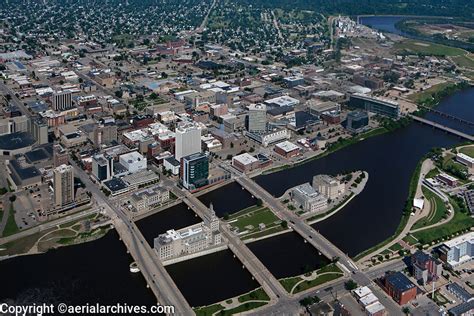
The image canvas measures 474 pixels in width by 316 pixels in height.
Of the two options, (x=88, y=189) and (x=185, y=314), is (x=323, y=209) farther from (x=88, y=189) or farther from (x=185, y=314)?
(x=88, y=189)

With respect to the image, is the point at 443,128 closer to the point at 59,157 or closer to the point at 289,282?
the point at 289,282

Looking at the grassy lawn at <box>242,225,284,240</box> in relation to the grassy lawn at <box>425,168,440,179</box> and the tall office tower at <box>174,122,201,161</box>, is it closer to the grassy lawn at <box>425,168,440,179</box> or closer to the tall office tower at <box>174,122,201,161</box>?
the tall office tower at <box>174,122,201,161</box>

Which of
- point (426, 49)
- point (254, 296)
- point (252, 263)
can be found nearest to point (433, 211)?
point (252, 263)

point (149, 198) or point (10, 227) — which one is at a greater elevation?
point (149, 198)

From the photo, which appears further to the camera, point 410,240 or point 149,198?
point 149,198

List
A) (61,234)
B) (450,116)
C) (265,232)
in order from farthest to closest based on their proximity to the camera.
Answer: (450,116), (265,232), (61,234)

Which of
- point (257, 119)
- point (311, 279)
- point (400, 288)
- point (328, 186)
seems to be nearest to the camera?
point (400, 288)

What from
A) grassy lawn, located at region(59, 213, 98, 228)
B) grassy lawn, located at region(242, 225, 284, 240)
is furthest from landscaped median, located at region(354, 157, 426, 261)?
grassy lawn, located at region(59, 213, 98, 228)

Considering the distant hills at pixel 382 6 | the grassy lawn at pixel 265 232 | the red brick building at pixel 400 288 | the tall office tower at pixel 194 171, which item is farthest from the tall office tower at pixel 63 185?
the distant hills at pixel 382 6
